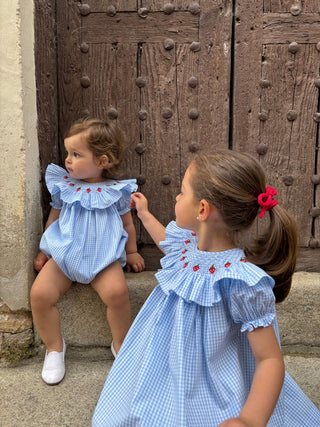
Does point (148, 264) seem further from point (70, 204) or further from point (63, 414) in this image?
point (63, 414)

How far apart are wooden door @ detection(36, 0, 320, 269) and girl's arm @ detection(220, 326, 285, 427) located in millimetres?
899

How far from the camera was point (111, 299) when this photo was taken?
1646 millimetres

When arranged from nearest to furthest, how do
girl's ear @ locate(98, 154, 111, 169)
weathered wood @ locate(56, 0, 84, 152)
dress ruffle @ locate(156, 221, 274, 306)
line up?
1. dress ruffle @ locate(156, 221, 274, 306)
2. girl's ear @ locate(98, 154, 111, 169)
3. weathered wood @ locate(56, 0, 84, 152)

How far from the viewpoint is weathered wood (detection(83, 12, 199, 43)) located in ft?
5.96

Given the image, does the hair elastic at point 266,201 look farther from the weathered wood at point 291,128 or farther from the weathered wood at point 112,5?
the weathered wood at point 112,5

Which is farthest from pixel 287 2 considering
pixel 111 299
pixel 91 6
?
pixel 111 299

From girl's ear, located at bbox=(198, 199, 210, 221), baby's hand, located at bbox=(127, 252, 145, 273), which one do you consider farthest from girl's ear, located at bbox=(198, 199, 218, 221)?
baby's hand, located at bbox=(127, 252, 145, 273)

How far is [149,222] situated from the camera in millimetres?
1642

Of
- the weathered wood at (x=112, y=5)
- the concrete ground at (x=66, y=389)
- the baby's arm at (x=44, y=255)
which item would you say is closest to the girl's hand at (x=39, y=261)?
the baby's arm at (x=44, y=255)

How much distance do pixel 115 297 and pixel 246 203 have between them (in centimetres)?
70

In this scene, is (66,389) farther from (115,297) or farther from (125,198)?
(125,198)

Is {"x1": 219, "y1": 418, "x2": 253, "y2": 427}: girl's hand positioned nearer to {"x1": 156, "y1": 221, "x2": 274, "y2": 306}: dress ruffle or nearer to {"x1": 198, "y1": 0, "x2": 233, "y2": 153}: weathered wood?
{"x1": 156, "y1": 221, "x2": 274, "y2": 306}: dress ruffle

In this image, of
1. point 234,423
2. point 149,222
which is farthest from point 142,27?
point 234,423

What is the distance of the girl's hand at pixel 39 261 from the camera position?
175cm
